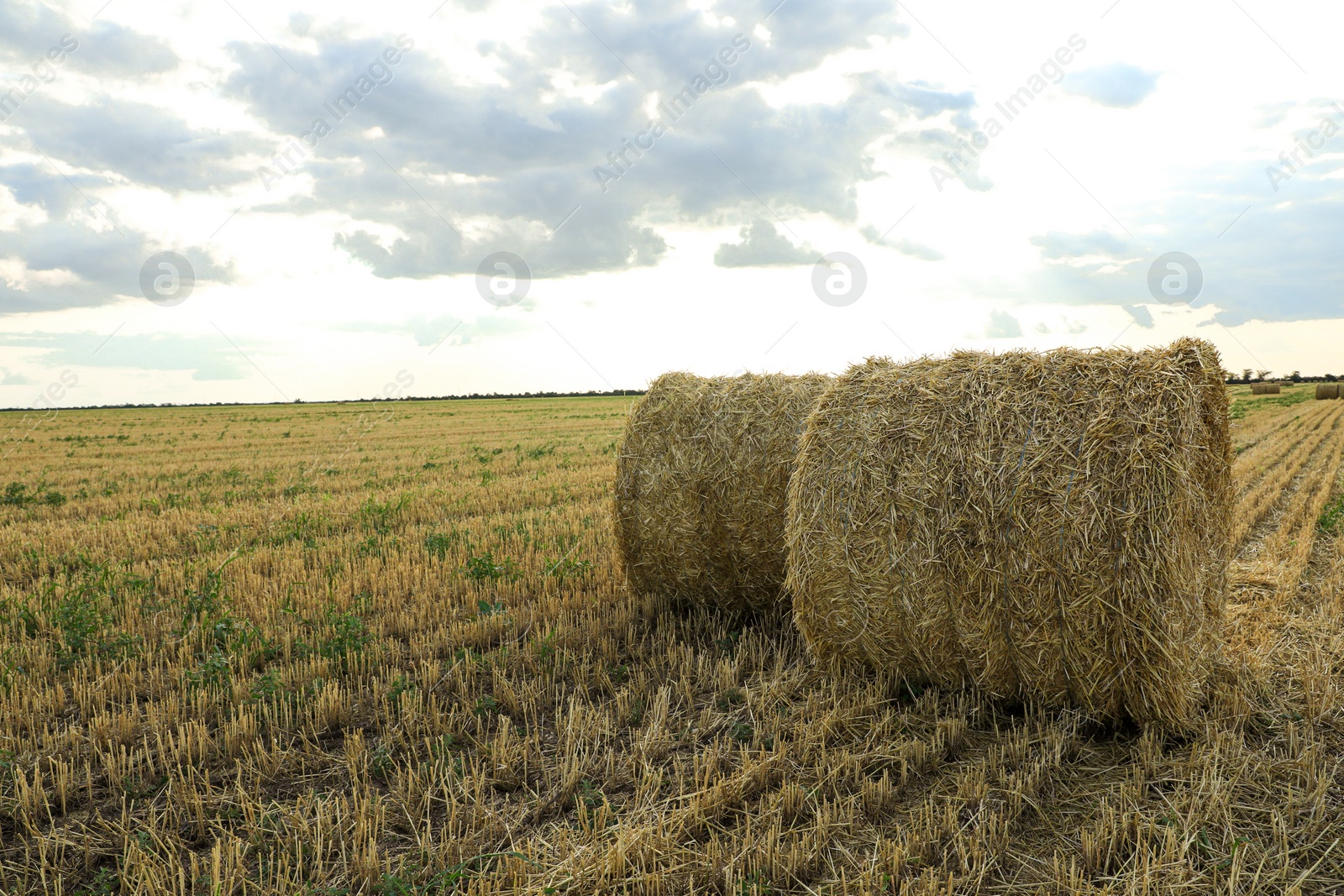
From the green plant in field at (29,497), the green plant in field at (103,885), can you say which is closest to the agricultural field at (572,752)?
the green plant in field at (103,885)

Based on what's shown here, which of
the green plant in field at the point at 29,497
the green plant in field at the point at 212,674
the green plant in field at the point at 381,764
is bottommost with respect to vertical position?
the green plant in field at the point at 381,764

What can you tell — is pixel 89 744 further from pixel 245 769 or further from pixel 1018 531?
pixel 1018 531

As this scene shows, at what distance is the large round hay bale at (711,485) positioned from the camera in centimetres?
647

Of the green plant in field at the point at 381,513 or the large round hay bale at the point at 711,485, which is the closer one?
the large round hay bale at the point at 711,485

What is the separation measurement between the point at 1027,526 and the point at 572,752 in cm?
287

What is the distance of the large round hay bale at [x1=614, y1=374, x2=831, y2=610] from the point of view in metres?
6.47

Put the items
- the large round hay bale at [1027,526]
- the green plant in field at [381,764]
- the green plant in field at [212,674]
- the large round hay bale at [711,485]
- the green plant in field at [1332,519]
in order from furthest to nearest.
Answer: the green plant in field at [1332,519] < the large round hay bale at [711,485] < the green plant in field at [212,674] < the large round hay bale at [1027,526] < the green plant in field at [381,764]

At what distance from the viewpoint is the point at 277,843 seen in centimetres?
362

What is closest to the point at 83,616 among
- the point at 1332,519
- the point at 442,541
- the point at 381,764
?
the point at 442,541

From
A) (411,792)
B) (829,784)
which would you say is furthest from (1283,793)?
(411,792)

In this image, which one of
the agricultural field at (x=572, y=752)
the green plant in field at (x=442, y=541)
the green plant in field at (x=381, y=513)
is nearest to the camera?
the agricultural field at (x=572, y=752)

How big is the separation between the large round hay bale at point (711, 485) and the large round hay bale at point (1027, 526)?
0.91m

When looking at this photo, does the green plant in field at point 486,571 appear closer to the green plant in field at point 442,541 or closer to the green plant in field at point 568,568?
the green plant in field at point 568,568

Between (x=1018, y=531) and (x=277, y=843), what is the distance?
416 centimetres
